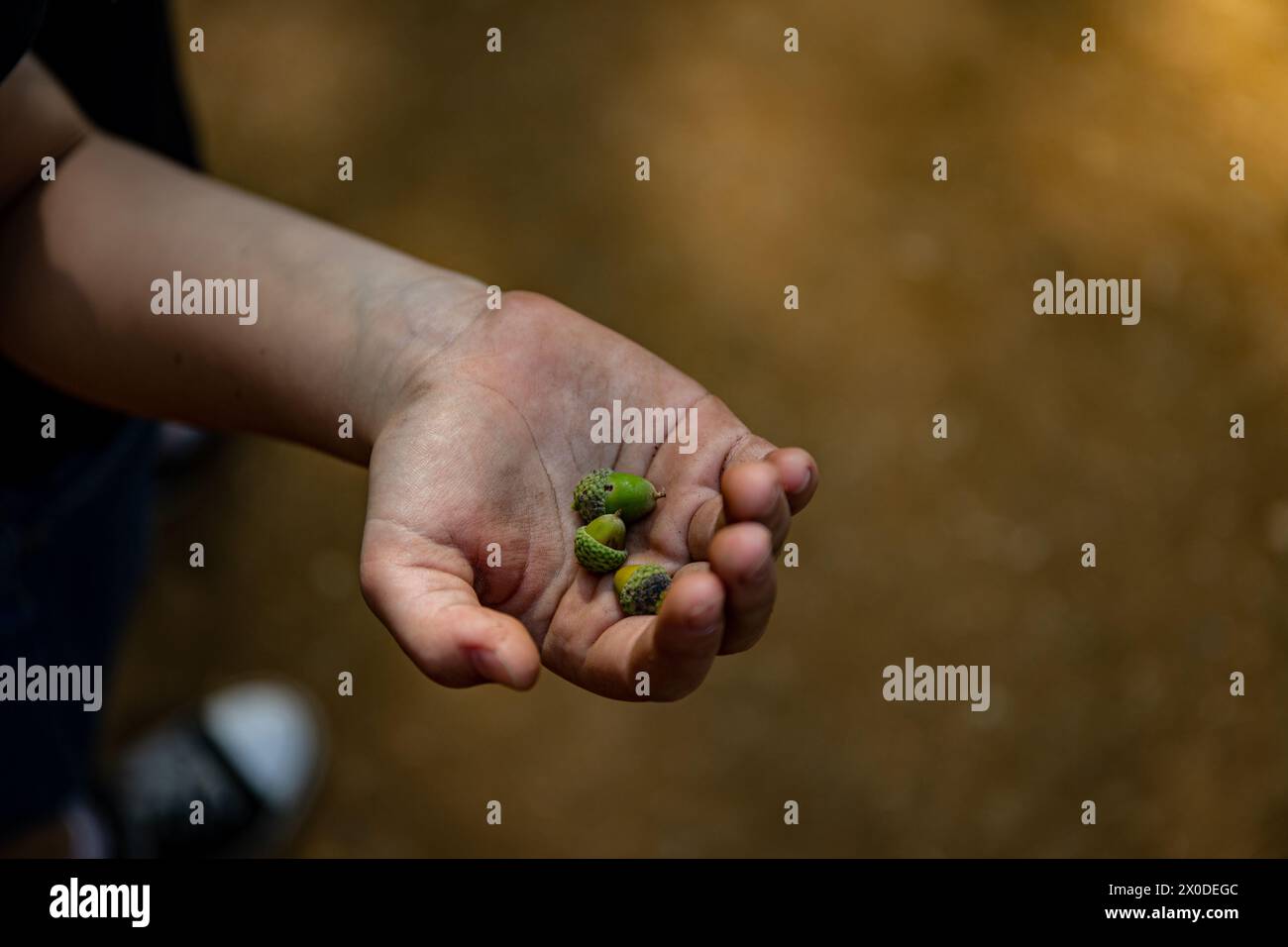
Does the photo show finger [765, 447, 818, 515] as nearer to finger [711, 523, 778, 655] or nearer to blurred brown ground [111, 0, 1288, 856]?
finger [711, 523, 778, 655]

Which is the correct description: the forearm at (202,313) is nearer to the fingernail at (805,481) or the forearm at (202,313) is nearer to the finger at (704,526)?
the finger at (704,526)

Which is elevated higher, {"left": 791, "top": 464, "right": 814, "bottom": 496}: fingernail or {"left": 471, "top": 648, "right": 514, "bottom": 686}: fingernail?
{"left": 791, "top": 464, "right": 814, "bottom": 496}: fingernail

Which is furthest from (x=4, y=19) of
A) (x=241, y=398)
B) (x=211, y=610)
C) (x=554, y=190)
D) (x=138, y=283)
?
(x=554, y=190)

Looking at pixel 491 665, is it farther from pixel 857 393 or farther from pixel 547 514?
pixel 857 393

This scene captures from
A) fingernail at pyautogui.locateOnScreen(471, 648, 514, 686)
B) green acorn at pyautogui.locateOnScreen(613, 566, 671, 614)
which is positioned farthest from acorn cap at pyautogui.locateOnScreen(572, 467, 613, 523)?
fingernail at pyautogui.locateOnScreen(471, 648, 514, 686)

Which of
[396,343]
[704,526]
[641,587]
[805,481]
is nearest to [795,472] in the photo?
[805,481]

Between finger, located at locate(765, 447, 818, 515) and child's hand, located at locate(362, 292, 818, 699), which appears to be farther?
finger, located at locate(765, 447, 818, 515)

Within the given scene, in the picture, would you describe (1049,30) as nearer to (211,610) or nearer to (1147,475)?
(1147,475)
